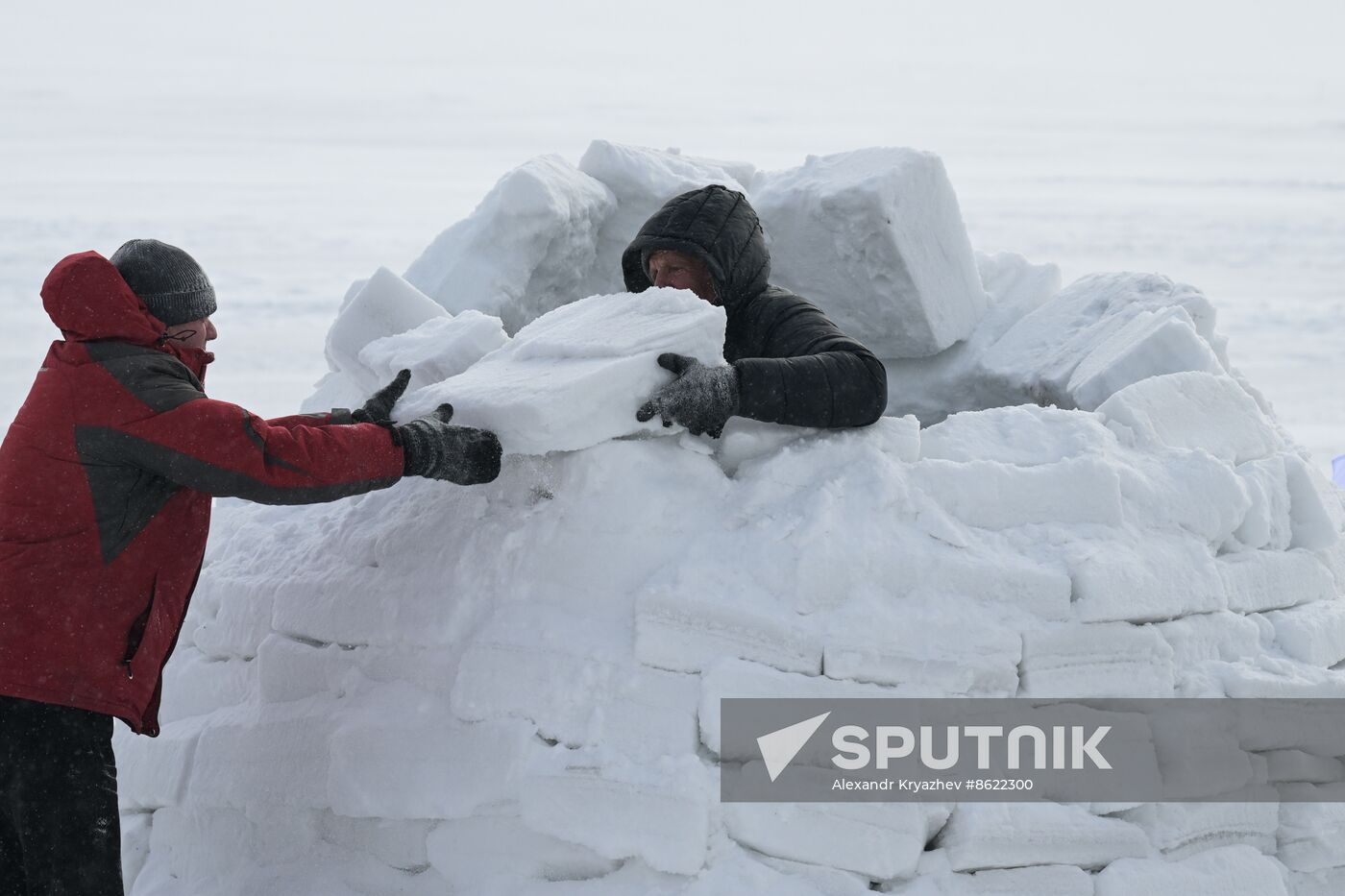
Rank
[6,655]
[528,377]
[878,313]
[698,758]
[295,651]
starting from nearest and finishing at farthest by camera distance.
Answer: [6,655] → [698,758] → [528,377] → [295,651] → [878,313]

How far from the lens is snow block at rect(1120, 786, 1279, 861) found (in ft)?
9.32

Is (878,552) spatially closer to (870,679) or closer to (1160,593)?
(870,679)

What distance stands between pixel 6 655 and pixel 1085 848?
7.11 feet

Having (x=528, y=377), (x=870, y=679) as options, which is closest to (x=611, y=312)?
(x=528, y=377)

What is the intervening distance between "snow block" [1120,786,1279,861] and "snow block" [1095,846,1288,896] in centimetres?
2

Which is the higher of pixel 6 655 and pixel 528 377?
pixel 528 377

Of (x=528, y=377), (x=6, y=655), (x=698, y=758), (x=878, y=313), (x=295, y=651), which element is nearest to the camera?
(x=6, y=655)

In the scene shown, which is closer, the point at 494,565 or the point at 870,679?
the point at 870,679

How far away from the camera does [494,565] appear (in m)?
2.98

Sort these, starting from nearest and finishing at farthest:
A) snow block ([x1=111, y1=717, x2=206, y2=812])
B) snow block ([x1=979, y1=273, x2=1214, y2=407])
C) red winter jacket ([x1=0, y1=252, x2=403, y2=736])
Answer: red winter jacket ([x1=0, y1=252, x2=403, y2=736]) → snow block ([x1=111, y1=717, x2=206, y2=812]) → snow block ([x1=979, y1=273, x2=1214, y2=407])

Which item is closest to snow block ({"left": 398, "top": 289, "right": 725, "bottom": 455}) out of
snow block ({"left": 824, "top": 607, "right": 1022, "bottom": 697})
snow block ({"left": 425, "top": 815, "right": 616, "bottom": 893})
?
snow block ({"left": 824, "top": 607, "right": 1022, "bottom": 697})

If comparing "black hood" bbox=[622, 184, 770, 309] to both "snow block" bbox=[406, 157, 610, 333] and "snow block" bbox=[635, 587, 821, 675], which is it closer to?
"snow block" bbox=[635, 587, 821, 675]

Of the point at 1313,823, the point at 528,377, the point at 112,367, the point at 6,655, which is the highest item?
the point at 112,367

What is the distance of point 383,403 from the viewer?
3078 millimetres
